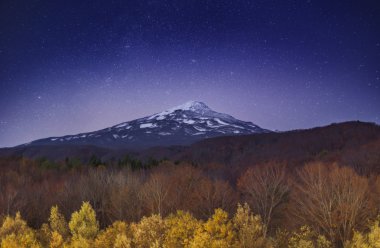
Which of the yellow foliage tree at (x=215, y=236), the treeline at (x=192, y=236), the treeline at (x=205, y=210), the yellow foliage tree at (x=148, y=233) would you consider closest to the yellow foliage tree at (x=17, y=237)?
the treeline at (x=192, y=236)

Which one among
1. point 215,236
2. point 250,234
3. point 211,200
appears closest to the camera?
point 250,234

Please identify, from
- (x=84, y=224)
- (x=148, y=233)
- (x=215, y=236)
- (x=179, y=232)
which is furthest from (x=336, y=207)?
(x=84, y=224)

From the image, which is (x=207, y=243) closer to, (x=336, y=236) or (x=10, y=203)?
(x=336, y=236)

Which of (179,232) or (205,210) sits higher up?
(179,232)

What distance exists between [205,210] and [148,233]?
25509 mm

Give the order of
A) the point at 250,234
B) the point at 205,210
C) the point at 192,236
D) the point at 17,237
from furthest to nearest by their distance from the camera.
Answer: the point at 205,210, the point at 17,237, the point at 192,236, the point at 250,234

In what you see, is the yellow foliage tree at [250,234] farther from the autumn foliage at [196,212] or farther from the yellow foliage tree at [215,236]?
the yellow foliage tree at [215,236]

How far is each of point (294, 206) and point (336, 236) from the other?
9.28m

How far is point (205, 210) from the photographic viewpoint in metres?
59.4

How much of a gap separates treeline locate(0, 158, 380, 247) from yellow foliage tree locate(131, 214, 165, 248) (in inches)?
3.8

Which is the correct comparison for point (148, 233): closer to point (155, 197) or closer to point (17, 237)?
point (17, 237)

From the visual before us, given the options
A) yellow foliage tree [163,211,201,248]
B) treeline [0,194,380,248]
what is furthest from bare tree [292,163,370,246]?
yellow foliage tree [163,211,201,248]

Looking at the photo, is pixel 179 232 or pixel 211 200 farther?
pixel 211 200

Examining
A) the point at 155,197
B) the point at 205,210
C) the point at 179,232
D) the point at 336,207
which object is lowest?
the point at 205,210
